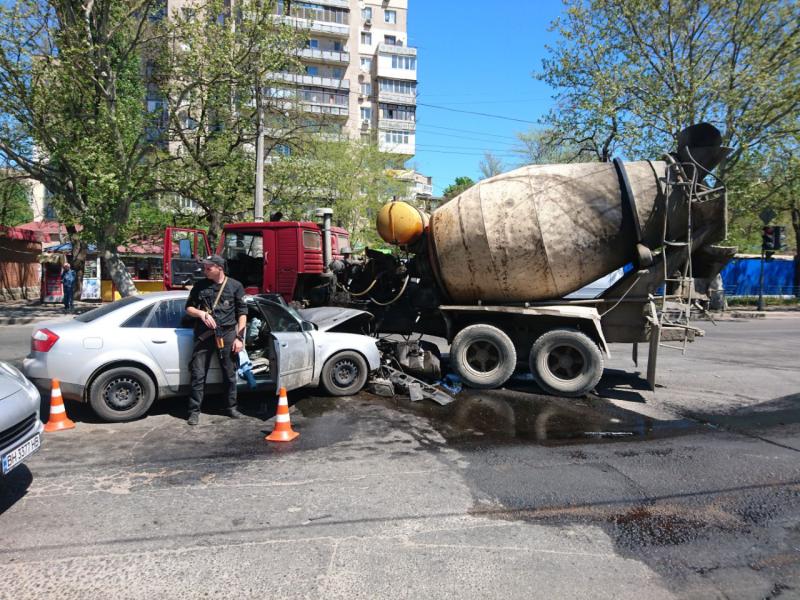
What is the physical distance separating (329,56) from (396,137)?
32.7ft

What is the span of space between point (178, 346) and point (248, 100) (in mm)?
15710

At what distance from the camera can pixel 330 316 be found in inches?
304

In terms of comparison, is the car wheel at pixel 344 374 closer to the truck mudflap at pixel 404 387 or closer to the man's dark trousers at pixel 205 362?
the truck mudflap at pixel 404 387

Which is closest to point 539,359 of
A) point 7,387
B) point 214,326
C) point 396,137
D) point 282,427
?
point 282,427

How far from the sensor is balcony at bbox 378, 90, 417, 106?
5244cm

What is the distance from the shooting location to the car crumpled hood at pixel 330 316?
7387 mm

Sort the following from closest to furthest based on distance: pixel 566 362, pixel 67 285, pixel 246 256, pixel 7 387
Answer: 1. pixel 7 387
2. pixel 566 362
3. pixel 246 256
4. pixel 67 285

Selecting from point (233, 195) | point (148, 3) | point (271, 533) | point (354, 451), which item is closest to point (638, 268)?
point (354, 451)

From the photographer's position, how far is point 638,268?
24.9 ft

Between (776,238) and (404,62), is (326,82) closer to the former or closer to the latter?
(404,62)

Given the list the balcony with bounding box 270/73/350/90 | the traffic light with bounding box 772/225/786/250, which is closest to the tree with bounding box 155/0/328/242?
the traffic light with bounding box 772/225/786/250

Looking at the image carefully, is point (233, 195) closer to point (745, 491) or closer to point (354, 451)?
point (354, 451)

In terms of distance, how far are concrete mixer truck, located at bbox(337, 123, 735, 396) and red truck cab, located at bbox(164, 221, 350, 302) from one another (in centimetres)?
216

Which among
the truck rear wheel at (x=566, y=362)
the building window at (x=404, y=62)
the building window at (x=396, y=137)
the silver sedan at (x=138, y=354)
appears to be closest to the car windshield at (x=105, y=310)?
the silver sedan at (x=138, y=354)
